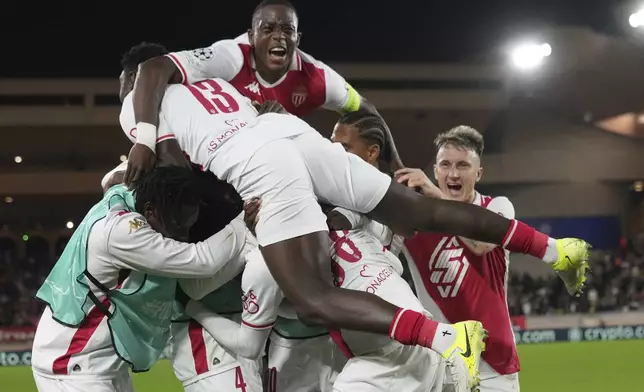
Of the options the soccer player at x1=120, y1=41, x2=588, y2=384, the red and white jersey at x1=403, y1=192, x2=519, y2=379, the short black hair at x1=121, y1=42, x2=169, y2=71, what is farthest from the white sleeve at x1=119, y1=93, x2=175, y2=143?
the red and white jersey at x1=403, y1=192, x2=519, y2=379

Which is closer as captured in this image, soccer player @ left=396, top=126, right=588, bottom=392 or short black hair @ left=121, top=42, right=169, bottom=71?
soccer player @ left=396, top=126, right=588, bottom=392

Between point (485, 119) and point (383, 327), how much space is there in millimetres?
19841

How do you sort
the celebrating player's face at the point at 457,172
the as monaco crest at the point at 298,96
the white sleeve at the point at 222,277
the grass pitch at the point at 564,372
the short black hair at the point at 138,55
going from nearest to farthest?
the white sleeve at the point at 222,277
the celebrating player's face at the point at 457,172
the as monaco crest at the point at 298,96
the short black hair at the point at 138,55
the grass pitch at the point at 564,372

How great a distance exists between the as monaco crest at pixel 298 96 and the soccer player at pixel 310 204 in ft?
2.09

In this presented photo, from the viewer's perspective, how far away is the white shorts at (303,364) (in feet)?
12.0

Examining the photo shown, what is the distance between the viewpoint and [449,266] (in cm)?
413

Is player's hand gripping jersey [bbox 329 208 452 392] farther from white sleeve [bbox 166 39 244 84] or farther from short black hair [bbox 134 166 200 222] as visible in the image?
white sleeve [bbox 166 39 244 84]

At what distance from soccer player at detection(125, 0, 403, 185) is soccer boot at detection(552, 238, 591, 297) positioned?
1.25 metres

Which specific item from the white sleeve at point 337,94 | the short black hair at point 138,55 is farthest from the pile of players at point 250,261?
the short black hair at point 138,55

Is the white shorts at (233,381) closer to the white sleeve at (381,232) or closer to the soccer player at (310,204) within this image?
the soccer player at (310,204)

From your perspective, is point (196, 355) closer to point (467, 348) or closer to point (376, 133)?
point (467, 348)

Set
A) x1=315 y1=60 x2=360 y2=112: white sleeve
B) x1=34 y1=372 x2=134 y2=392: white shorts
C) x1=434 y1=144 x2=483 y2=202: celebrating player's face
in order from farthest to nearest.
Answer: x1=315 y1=60 x2=360 y2=112: white sleeve → x1=434 y1=144 x2=483 y2=202: celebrating player's face → x1=34 y1=372 x2=134 y2=392: white shorts

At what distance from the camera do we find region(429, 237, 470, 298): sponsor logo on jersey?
13.5ft

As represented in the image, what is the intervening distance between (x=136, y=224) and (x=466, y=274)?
5.68ft
